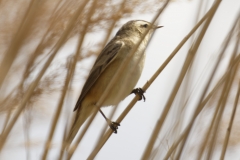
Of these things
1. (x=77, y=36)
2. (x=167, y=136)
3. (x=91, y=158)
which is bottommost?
(x=91, y=158)

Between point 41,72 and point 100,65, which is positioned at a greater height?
point 100,65

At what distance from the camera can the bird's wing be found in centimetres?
319

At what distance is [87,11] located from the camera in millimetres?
1783

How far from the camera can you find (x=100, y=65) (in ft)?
A: 10.8

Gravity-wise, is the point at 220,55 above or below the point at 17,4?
above

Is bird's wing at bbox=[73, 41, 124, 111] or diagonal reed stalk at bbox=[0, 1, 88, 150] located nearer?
diagonal reed stalk at bbox=[0, 1, 88, 150]

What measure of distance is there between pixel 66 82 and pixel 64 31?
0.93ft

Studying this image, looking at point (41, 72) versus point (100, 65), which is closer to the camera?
point (41, 72)

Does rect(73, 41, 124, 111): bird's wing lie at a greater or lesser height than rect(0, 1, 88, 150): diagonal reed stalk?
greater

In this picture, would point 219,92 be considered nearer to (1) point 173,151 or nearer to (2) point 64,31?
(1) point 173,151

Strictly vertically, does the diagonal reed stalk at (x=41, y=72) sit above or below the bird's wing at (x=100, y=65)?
below

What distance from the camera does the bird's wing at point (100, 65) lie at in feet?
10.5

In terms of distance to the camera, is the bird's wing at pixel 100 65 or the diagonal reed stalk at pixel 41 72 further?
the bird's wing at pixel 100 65

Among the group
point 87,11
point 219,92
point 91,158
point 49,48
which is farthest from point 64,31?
point 219,92
